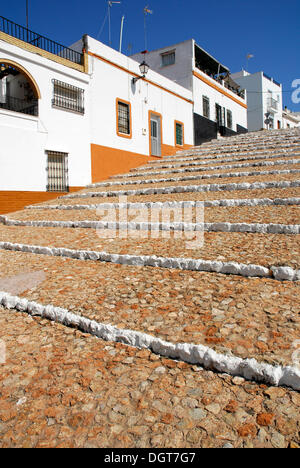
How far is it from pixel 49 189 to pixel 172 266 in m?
8.39

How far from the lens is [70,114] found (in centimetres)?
1169

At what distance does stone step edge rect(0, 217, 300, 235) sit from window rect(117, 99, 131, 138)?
8215mm

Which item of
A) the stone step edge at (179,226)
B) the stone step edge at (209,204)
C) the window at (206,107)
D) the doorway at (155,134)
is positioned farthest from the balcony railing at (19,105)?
the window at (206,107)

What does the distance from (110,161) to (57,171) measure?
2.83 m

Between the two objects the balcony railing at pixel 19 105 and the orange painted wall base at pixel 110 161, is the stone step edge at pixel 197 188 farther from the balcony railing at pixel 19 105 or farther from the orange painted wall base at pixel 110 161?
the balcony railing at pixel 19 105

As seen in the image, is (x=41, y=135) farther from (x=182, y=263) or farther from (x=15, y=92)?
(x=182, y=263)

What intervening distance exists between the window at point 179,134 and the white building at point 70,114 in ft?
7.23

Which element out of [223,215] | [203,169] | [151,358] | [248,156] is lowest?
[151,358]

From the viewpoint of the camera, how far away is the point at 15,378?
88.1 inches

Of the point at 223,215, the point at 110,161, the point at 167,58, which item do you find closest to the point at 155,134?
the point at 110,161

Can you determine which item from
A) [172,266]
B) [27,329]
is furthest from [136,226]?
[27,329]

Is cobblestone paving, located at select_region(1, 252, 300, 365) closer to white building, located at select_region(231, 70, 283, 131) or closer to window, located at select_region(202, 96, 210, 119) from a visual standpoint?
window, located at select_region(202, 96, 210, 119)

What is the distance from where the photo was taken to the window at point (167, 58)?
2035 cm

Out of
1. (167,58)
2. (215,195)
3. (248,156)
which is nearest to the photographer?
Result: (215,195)
